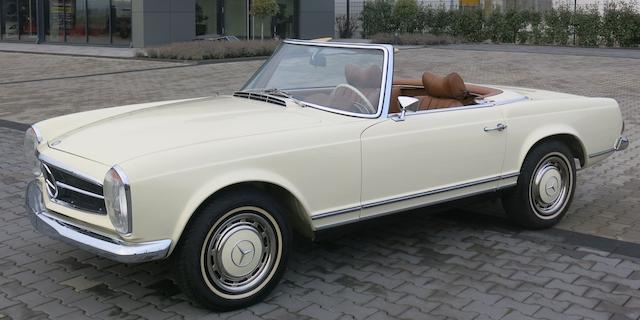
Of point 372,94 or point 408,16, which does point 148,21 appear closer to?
point 408,16

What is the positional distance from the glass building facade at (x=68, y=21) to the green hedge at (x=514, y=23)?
1281cm

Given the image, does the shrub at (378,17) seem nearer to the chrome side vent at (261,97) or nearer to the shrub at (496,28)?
the shrub at (496,28)

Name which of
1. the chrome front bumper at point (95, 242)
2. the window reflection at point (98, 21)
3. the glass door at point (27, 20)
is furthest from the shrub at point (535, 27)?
the chrome front bumper at point (95, 242)

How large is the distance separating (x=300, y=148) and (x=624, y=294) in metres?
2.05

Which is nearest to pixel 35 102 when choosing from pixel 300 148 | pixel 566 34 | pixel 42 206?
pixel 42 206

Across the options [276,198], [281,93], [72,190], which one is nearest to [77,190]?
[72,190]

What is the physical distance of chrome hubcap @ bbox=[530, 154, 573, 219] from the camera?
4.98m

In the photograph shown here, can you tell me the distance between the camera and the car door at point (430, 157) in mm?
4062

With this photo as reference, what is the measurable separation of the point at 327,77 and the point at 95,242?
1915 mm

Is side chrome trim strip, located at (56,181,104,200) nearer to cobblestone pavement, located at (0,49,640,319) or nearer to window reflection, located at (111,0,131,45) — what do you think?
cobblestone pavement, located at (0,49,640,319)

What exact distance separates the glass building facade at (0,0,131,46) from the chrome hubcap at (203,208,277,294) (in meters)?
24.6

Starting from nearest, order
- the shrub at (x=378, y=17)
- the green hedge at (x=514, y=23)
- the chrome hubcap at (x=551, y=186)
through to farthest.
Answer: the chrome hubcap at (x=551, y=186) < the green hedge at (x=514, y=23) < the shrub at (x=378, y=17)

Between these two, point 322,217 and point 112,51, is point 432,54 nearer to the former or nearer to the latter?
point 112,51

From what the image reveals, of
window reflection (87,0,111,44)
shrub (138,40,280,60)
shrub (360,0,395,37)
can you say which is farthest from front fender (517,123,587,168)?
shrub (360,0,395,37)
